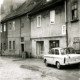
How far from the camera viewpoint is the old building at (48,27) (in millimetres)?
23614

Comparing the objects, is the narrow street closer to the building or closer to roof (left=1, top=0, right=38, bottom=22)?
the building

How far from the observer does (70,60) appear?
1714cm

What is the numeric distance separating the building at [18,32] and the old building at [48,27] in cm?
204

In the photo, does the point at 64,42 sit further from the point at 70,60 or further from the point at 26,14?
the point at 26,14

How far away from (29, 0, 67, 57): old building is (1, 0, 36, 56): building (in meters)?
2.04

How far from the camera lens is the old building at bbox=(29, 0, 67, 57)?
23614 mm

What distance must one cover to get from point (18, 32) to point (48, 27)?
10.3 meters

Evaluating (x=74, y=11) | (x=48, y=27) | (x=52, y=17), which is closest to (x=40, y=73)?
(x=74, y=11)

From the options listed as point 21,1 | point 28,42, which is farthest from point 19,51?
point 21,1

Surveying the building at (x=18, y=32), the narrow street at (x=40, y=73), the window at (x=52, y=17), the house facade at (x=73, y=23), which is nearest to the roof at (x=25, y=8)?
the building at (x=18, y=32)

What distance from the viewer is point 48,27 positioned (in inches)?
1045

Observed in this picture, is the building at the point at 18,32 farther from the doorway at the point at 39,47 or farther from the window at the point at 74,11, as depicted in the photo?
the window at the point at 74,11

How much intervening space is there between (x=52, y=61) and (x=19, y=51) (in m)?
16.7

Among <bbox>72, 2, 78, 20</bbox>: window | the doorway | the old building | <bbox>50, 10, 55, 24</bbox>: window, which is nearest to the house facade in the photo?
<bbox>72, 2, 78, 20</bbox>: window
